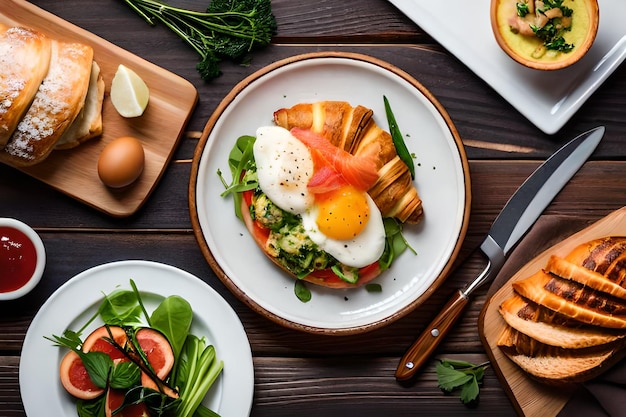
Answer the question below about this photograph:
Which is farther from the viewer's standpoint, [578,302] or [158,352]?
[158,352]

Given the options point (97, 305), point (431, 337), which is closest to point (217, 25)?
point (97, 305)

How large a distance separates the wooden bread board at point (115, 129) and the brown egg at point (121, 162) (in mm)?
97

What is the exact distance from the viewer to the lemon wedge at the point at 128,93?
2611 mm

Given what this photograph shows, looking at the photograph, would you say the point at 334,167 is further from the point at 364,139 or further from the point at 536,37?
the point at 536,37

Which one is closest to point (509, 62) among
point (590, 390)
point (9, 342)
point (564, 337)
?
point (564, 337)

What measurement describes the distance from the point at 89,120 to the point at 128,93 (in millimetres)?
214

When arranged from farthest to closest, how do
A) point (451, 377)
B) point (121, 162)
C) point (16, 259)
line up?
point (451, 377) → point (16, 259) → point (121, 162)

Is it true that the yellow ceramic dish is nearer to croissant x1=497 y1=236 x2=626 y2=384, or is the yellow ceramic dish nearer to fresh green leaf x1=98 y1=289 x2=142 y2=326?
croissant x1=497 y1=236 x2=626 y2=384

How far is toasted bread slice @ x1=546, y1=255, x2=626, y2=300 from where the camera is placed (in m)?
2.43

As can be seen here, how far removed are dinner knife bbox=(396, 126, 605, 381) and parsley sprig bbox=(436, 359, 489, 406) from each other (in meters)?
0.12

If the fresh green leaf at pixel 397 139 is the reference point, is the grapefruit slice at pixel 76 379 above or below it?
below

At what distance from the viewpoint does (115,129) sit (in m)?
2.72

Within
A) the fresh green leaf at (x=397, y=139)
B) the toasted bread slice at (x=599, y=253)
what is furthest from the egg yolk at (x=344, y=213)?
the toasted bread slice at (x=599, y=253)

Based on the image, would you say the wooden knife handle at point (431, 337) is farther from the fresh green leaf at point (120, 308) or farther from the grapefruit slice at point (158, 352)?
the fresh green leaf at point (120, 308)
